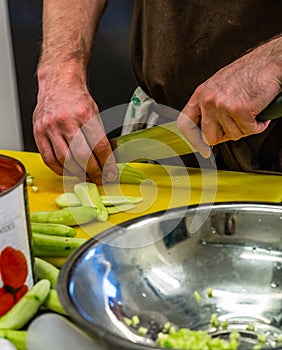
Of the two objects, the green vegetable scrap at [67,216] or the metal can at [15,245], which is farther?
the green vegetable scrap at [67,216]

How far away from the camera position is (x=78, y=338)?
2.07ft

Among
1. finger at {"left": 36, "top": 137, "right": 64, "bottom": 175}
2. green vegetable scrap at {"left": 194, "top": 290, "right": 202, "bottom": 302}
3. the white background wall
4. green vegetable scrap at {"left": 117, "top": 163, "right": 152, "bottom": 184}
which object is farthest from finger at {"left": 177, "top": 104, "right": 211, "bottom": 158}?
the white background wall

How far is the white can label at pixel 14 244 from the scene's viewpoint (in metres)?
0.69

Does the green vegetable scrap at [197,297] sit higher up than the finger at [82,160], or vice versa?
the green vegetable scrap at [197,297]

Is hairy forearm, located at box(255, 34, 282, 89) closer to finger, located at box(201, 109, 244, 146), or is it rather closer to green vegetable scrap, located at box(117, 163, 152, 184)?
finger, located at box(201, 109, 244, 146)

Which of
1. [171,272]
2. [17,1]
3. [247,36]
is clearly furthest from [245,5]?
[17,1]

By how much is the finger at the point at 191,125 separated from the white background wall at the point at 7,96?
1.38 meters

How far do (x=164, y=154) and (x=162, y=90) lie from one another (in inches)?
8.5

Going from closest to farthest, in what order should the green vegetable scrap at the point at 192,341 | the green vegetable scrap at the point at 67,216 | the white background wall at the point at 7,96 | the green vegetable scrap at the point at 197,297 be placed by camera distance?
the green vegetable scrap at the point at 192,341 < the green vegetable scrap at the point at 197,297 < the green vegetable scrap at the point at 67,216 < the white background wall at the point at 7,96

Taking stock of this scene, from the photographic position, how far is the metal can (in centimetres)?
69

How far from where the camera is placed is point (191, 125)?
1113 mm

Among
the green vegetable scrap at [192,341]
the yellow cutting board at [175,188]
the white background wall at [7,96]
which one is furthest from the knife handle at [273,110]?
the white background wall at [7,96]

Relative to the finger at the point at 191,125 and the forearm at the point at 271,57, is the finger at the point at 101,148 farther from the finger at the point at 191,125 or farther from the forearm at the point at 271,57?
the forearm at the point at 271,57

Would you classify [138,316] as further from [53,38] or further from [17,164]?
[53,38]
